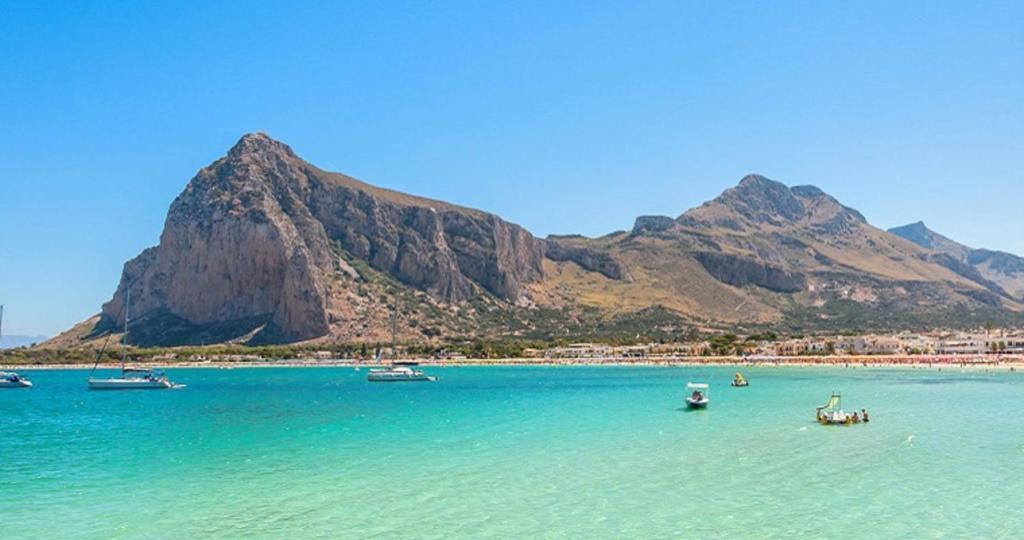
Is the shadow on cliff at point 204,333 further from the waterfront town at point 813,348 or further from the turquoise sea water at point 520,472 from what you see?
the turquoise sea water at point 520,472

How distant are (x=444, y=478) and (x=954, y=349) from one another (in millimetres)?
139815

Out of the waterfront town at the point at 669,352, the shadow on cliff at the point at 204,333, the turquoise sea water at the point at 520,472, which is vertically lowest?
the turquoise sea water at the point at 520,472

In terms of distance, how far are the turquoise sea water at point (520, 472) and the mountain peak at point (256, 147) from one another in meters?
142

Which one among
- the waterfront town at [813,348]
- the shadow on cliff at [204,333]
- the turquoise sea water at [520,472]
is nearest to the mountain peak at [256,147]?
the shadow on cliff at [204,333]

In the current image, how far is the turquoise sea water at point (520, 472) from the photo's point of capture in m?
21.2

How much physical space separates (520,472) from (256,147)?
7063 inches

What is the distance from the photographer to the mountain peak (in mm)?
193625

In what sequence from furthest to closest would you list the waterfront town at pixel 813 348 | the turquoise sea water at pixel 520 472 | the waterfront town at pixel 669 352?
1. the waterfront town at pixel 813 348
2. the waterfront town at pixel 669 352
3. the turquoise sea water at pixel 520 472

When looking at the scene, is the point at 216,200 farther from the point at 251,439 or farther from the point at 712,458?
the point at 712,458

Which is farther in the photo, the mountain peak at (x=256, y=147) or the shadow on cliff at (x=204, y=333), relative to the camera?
the mountain peak at (x=256, y=147)

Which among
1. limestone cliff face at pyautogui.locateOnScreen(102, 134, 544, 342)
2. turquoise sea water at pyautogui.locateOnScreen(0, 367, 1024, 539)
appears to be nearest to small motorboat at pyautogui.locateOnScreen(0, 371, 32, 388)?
turquoise sea water at pyautogui.locateOnScreen(0, 367, 1024, 539)

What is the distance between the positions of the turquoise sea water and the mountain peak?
142 metres

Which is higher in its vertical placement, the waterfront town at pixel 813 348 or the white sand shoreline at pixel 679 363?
the waterfront town at pixel 813 348

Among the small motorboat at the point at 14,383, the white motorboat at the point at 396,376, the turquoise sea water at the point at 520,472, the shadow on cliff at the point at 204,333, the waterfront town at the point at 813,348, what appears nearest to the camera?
the turquoise sea water at the point at 520,472
